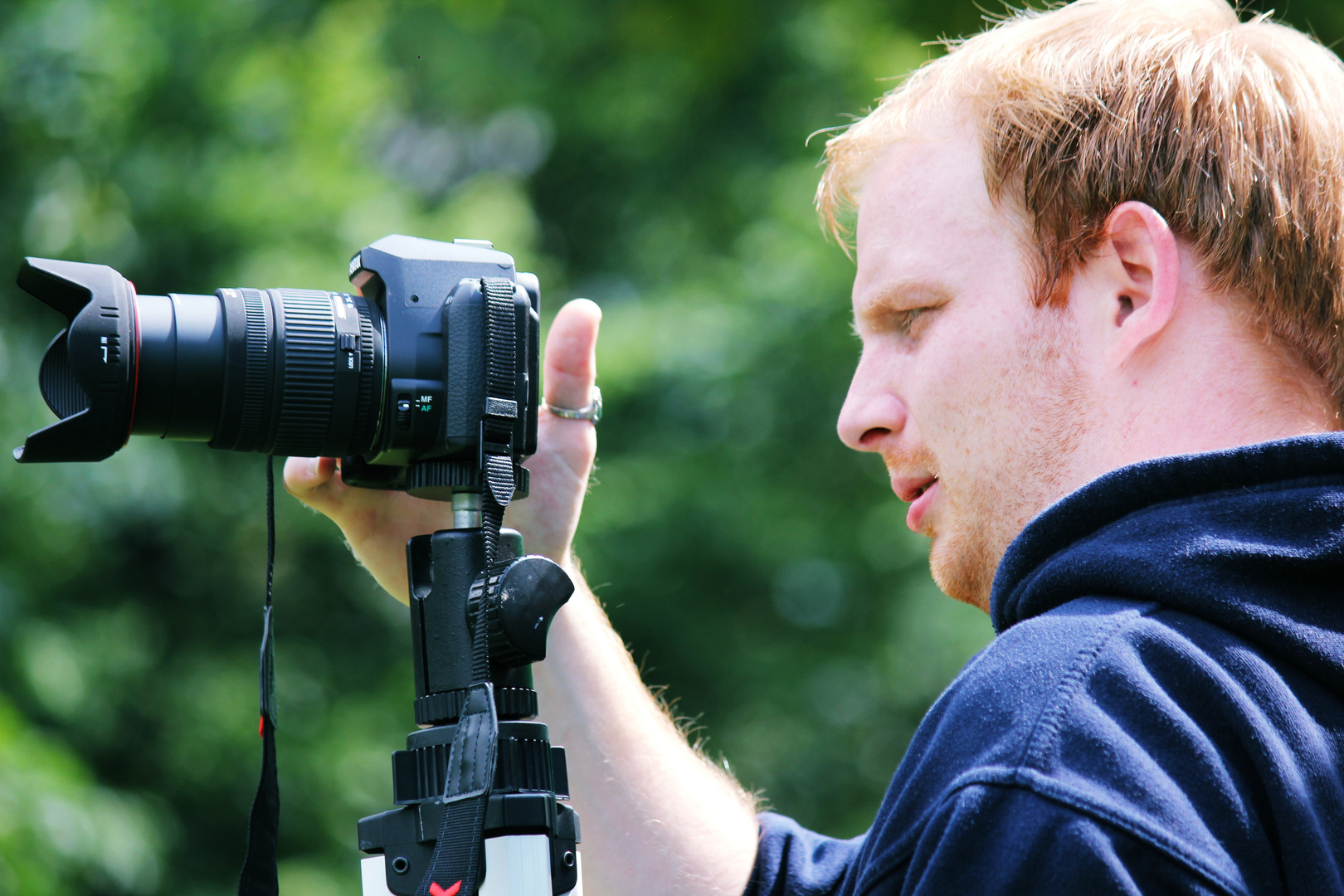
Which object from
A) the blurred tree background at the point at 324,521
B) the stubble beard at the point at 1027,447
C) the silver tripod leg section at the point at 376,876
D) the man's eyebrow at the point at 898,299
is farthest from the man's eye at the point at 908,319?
the blurred tree background at the point at 324,521

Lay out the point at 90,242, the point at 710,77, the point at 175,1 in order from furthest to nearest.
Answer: the point at 710,77
the point at 175,1
the point at 90,242

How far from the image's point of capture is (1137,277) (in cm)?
136

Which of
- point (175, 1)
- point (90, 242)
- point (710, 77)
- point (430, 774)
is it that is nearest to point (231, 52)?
point (175, 1)

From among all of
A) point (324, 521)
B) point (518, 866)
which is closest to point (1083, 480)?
point (518, 866)

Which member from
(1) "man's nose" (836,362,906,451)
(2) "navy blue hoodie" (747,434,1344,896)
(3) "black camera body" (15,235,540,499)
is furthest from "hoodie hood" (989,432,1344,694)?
(3) "black camera body" (15,235,540,499)

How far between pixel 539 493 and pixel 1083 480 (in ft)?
2.68

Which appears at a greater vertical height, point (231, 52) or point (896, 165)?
point (231, 52)

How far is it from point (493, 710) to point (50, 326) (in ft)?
A: 12.2

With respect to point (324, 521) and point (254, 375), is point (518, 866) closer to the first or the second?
point (254, 375)

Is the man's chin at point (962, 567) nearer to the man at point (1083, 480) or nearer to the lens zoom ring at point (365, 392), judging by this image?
the man at point (1083, 480)

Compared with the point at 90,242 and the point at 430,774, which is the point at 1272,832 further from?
the point at 90,242

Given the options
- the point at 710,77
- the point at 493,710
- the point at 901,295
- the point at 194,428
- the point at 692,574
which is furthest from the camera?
the point at 710,77

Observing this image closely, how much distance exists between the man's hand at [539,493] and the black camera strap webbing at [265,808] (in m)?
0.30

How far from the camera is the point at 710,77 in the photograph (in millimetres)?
6879
